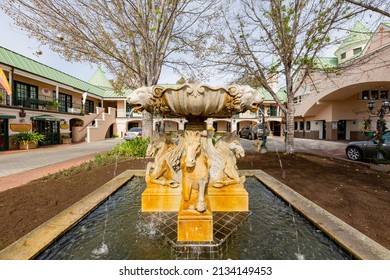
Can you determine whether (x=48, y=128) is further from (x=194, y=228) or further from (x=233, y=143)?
(x=194, y=228)

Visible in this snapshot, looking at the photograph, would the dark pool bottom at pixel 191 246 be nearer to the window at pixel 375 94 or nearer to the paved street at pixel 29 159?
the paved street at pixel 29 159

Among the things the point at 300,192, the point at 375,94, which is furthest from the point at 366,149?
the point at 375,94

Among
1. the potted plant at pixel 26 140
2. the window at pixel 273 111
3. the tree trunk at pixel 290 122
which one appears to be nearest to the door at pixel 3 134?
the potted plant at pixel 26 140

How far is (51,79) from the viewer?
65.2 feet

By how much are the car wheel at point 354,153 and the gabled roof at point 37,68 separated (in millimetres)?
25354

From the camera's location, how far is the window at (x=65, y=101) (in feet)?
77.9

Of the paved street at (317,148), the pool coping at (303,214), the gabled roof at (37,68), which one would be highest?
the gabled roof at (37,68)

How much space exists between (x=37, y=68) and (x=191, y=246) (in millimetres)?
24655

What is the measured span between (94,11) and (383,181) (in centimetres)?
1357

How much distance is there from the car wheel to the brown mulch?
3.87 meters

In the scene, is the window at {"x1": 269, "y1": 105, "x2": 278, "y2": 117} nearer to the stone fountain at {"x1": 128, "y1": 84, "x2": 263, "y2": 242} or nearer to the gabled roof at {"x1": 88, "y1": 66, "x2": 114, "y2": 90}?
the gabled roof at {"x1": 88, "y1": 66, "x2": 114, "y2": 90}

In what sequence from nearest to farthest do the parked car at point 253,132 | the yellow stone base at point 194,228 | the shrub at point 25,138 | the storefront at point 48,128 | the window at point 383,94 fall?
1. the yellow stone base at point 194,228
2. the shrub at point 25,138
3. the storefront at point 48,128
4. the window at point 383,94
5. the parked car at point 253,132

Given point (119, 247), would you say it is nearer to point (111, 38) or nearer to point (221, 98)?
point (221, 98)

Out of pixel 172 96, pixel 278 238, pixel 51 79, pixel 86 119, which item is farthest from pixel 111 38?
pixel 86 119
